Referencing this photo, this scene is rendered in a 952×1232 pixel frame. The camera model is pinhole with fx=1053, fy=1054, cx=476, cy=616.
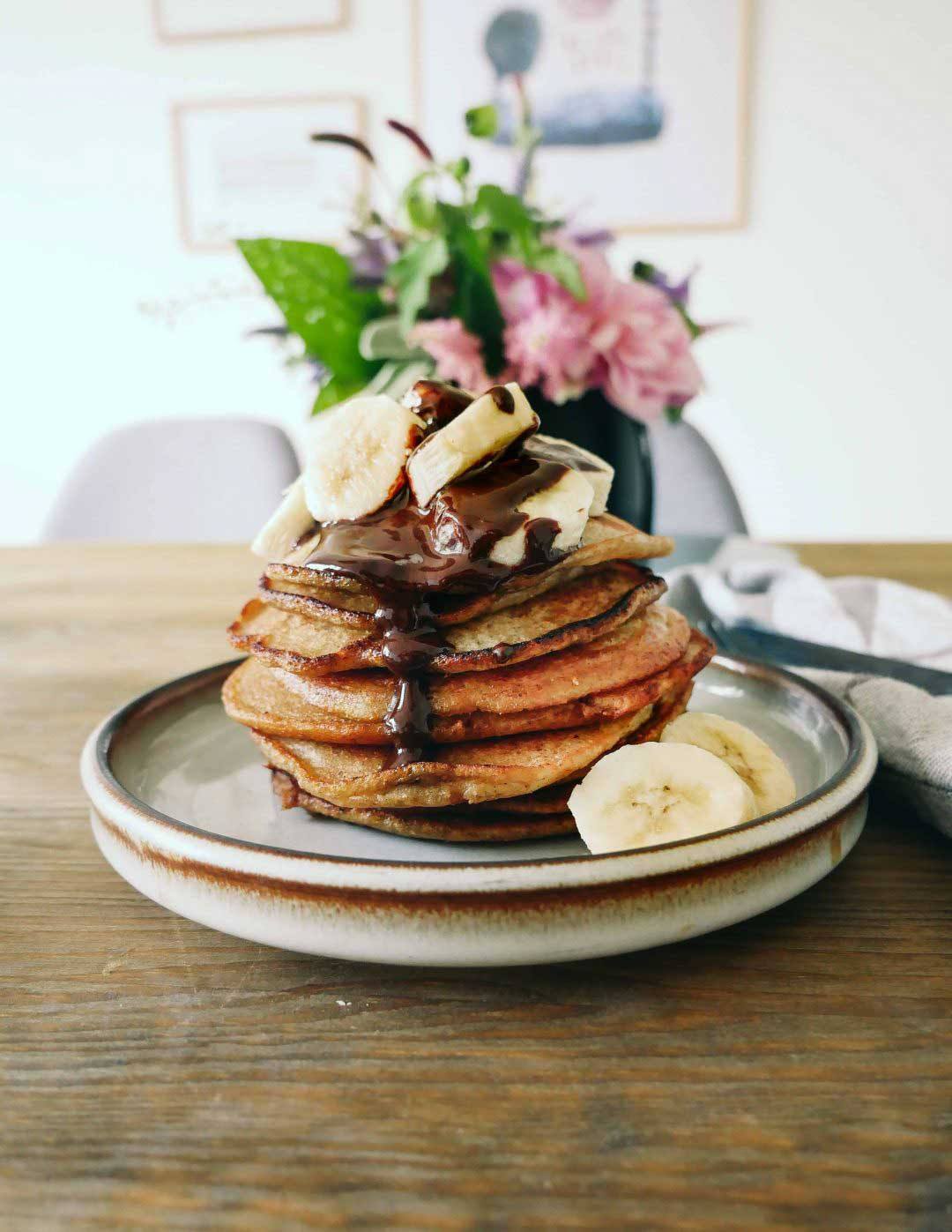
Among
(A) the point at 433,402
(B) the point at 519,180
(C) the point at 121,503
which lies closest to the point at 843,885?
(A) the point at 433,402

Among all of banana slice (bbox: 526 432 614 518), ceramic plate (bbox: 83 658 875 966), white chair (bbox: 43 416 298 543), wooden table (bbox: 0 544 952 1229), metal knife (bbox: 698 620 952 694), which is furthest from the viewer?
white chair (bbox: 43 416 298 543)

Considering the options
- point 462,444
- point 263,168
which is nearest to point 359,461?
point 462,444

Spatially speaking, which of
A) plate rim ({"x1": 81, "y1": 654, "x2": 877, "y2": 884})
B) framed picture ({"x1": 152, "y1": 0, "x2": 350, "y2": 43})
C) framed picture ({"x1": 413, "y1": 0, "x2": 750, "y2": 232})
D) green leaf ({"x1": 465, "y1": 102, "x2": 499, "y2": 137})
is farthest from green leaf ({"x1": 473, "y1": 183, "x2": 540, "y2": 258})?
framed picture ({"x1": 152, "y1": 0, "x2": 350, "y2": 43})

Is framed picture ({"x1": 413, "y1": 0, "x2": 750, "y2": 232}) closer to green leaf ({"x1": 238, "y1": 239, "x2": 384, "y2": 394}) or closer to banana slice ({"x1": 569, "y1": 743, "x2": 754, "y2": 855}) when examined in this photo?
green leaf ({"x1": 238, "y1": 239, "x2": 384, "y2": 394})

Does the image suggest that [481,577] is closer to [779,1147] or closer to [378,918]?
[378,918]

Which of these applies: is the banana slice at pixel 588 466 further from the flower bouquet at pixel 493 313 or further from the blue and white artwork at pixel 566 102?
the blue and white artwork at pixel 566 102

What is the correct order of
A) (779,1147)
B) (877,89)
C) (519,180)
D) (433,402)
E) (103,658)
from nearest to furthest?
(779,1147)
(433,402)
(103,658)
(519,180)
(877,89)

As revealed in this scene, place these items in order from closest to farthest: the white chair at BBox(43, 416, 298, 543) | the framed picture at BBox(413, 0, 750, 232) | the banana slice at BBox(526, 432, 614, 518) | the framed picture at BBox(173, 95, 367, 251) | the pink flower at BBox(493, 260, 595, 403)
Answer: the banana slice at BBox(526, 432, 614, 518) < the pink flower at BBox(493, 260, 595, 403) < the white chair at BBox(43, 416, 298, 543) < the framed picture at BBox(413, 0, 750, 232) < the framed picture at BBox(173, 95, 367, 251)
